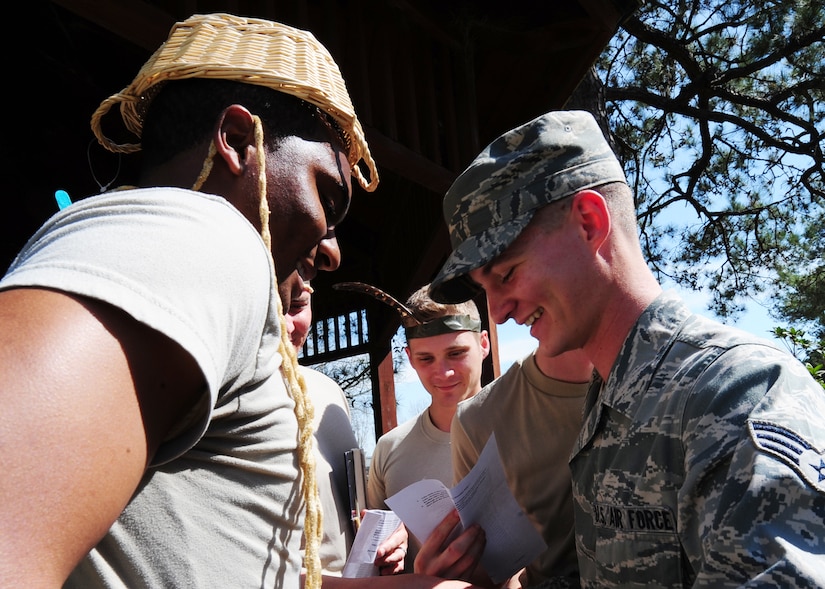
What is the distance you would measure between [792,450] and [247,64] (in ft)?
3.62

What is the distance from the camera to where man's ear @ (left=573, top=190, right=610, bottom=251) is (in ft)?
5.82

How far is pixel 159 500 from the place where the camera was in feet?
2.74

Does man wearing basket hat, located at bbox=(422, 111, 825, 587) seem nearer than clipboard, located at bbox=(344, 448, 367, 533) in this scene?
Yes

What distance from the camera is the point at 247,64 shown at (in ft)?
3.80

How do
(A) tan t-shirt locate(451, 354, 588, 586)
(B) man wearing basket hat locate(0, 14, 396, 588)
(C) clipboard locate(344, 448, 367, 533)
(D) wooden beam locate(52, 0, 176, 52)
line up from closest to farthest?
(B) man wearing basket hat locate(0, 14, 396, 588)
(A) tan t-shirt locate(451, 354, 588, 586)
(D) wooden beam locate(52, 0, 176, 52)
(C) clipboard locate(344, 448, 367, 533)

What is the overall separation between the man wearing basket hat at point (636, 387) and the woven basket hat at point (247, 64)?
64 centimetres

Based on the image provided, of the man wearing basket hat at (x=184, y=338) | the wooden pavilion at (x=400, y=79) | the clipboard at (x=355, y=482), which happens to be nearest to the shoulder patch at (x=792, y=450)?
the man wearing basket hat at (x=184, y=338)

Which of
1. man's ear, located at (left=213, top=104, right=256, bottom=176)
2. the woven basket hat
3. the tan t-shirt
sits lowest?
the tan t-shirt

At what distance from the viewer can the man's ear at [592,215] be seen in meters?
1.78

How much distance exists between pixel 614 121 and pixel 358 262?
121 inches

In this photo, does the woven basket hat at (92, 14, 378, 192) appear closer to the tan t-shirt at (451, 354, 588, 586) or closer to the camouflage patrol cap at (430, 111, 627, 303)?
the camouflage patrol cap at (430, 111, 627, 303)

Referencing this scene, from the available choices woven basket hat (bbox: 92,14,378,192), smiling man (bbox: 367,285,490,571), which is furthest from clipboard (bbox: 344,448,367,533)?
woven basket hat (bbox: 92,14,378,192)

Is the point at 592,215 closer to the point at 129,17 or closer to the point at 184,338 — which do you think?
the point at 184,338

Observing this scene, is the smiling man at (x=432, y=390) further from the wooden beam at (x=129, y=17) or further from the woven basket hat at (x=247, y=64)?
the woven basket hat at (x=247, y=64)
